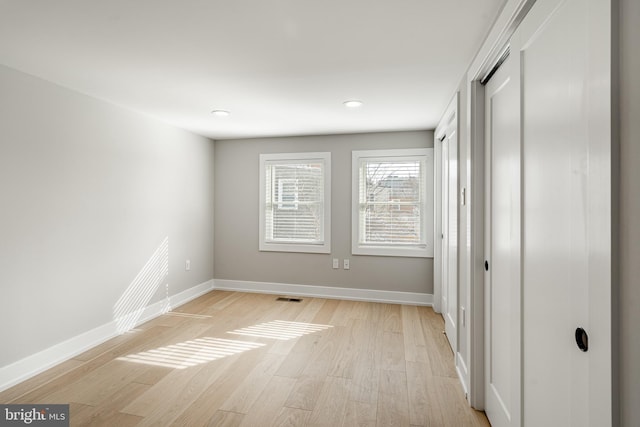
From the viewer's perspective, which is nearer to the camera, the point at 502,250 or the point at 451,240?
the point at 502,250

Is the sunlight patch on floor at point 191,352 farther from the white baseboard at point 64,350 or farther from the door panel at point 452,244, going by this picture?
the door panel at point 452,244

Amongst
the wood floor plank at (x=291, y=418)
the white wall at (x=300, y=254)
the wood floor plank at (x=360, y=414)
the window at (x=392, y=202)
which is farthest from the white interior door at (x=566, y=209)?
the white wall at (x=300, y=254)

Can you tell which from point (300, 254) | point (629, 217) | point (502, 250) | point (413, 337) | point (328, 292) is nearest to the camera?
point (629, 217)

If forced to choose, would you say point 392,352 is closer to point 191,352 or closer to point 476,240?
point 476,240

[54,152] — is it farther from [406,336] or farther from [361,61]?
[406,336]

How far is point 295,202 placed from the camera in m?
4.72

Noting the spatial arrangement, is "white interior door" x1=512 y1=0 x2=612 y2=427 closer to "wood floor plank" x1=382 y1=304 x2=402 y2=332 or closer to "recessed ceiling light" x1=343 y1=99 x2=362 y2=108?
"recessed ceiling light" x1=343 y1=99 x2=362 y2=108

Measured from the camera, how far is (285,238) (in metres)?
4.79

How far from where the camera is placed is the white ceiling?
1.67 meters

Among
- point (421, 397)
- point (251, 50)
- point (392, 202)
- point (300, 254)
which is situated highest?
point (251, 50)

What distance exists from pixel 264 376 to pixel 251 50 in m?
2.30

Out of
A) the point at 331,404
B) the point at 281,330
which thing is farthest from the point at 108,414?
the point at 281,330

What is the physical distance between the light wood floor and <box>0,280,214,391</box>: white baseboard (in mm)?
75

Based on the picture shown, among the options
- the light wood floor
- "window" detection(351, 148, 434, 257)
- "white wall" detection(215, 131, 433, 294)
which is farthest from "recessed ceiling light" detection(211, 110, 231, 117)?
the light wood floor
